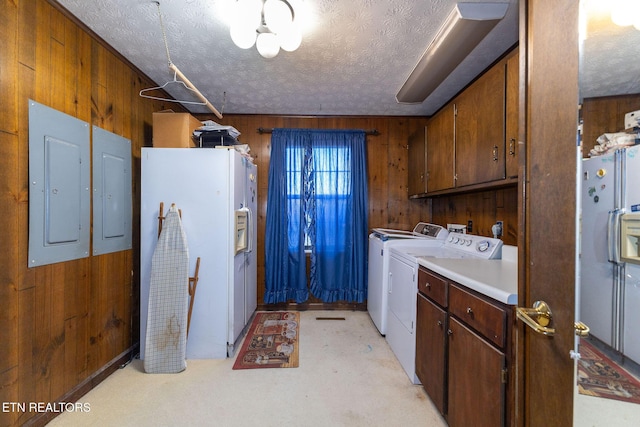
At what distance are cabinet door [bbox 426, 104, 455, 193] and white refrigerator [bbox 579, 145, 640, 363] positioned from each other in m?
1.54

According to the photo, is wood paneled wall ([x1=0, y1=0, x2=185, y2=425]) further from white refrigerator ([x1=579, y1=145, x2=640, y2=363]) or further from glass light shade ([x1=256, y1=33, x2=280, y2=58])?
white refrigerator ([x1=579, y1=145, x2=640, y2=363])

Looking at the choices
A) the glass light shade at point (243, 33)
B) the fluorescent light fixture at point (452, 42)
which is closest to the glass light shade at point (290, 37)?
the glass light shade at point (243, 33)

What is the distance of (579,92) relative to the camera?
0.65 meters

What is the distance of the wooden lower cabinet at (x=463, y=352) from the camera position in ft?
3.40

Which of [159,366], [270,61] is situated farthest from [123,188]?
[270,61]

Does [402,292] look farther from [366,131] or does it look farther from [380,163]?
[366,131]

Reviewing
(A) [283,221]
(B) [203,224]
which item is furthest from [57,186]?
(A) [283,221]

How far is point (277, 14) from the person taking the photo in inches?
51.8

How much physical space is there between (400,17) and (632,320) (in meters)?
1.74

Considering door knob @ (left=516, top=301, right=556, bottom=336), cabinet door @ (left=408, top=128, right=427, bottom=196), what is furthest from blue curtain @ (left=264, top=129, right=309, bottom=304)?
door knob @ (left=516, top=301, right=556, bottom=336)

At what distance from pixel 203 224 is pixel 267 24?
4.95ft

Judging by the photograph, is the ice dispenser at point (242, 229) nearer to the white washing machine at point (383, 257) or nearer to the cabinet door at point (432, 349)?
the white washing machine at point (383, 257)

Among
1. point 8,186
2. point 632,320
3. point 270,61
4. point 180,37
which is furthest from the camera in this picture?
point 270,61

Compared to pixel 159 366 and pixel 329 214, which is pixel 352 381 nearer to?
pixel 159 366
